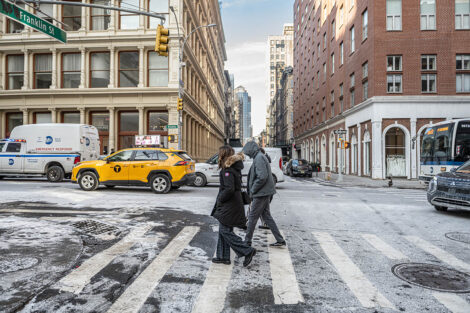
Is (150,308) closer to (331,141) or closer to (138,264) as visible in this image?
(138,264)

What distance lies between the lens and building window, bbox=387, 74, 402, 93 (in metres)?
24.4

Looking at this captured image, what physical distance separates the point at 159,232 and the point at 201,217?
1.75m

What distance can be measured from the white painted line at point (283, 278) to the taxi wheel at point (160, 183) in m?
7.61

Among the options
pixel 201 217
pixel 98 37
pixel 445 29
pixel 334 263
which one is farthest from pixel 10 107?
pixel 445 29

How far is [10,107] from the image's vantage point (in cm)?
2777

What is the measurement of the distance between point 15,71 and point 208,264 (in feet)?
105

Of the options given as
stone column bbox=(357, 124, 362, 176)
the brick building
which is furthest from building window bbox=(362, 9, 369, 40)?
stone column bbox=(357, 124, 362, 176)

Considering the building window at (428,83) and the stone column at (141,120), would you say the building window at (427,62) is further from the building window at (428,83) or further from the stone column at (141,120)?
the stone column at (141,120)

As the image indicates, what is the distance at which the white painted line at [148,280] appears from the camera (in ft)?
10.8

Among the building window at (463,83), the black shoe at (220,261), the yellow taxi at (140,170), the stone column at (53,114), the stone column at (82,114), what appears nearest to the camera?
the black shoe at (220,261)

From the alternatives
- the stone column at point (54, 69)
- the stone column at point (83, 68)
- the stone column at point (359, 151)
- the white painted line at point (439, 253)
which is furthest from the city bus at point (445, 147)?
the stone column at point (54, 69)

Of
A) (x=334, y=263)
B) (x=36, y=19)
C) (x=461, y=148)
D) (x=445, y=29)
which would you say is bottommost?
(x=334, y=263)

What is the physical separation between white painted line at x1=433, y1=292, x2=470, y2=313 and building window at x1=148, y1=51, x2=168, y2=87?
1017 inches

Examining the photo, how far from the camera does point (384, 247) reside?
5668 millimetres
